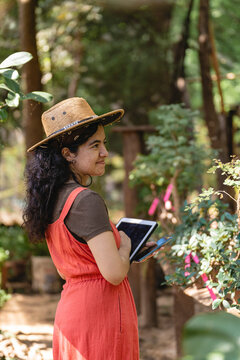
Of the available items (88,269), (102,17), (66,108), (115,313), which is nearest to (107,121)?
(66,108)

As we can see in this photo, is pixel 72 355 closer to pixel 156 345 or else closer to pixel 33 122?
pixel 33 122

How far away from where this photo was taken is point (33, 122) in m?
4.32

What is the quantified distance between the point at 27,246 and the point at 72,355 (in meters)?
5.94

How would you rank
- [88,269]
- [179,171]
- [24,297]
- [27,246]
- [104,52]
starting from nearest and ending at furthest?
[88,269] → [179,171] → [24,297] → [27,246] → [104,52]

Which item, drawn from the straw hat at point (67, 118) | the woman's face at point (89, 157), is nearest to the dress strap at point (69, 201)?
the woman's face at point (89, 157)

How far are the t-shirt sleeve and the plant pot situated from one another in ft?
18.0

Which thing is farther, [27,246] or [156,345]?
[27,246]

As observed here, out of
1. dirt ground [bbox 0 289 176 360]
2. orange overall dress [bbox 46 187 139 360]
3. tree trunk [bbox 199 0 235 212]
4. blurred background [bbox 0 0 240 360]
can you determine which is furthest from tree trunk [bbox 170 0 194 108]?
orange overall dress [bbox 46 187 139 360]

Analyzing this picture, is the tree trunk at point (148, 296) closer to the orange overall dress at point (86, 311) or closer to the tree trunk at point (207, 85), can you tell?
the tree trunk at point (207, 85)

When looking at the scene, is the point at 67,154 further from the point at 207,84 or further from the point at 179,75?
the point at 179,75

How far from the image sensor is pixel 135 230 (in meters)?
2.00

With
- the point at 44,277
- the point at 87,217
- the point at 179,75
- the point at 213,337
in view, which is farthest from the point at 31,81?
the point at 213,337

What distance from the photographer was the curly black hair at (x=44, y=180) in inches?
72.5

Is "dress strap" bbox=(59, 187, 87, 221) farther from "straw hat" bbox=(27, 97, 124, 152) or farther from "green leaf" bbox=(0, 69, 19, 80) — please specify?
"green leaf" bbox=(0, 69, 19, 80)
